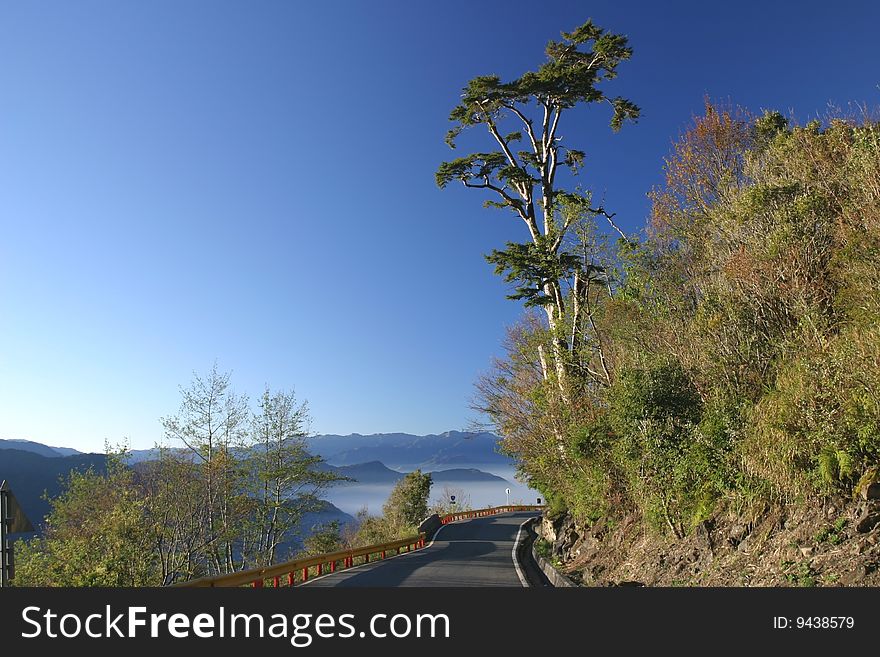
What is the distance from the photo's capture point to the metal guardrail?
11555 millimetres

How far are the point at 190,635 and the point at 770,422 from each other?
29.3 ft

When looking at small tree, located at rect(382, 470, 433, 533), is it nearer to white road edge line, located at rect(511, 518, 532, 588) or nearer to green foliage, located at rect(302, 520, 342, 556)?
green foliage, located at rect(302, 520, 342, 556)

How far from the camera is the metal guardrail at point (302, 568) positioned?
11.6 metres

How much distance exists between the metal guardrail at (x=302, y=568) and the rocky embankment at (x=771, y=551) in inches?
294

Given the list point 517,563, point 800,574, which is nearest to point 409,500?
point 517,563

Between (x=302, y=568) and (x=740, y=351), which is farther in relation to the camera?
(x=302, y=568)

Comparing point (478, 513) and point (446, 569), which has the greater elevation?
point (446, 569)

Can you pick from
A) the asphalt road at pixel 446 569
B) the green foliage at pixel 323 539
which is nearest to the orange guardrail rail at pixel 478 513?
the green foliage at pixel 323 539

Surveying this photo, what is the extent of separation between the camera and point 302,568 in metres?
16.2

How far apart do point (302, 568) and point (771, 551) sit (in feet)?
38.8

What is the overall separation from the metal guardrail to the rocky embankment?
7.46 meters

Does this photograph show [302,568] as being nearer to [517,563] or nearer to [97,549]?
[517,563]

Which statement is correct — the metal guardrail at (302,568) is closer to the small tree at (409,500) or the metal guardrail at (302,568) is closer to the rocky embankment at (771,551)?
the rocky embankment at (771,551)

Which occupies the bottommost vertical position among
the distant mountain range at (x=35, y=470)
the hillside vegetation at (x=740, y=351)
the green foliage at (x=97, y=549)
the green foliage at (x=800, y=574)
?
the distant mountain range at (x=35, y=470)
